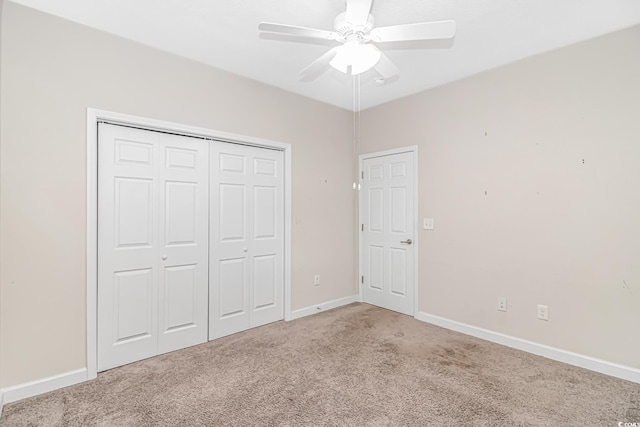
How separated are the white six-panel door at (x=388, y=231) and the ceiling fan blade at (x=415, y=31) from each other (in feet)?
6.54

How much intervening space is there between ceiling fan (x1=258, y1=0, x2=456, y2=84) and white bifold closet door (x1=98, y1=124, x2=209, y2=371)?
152cm

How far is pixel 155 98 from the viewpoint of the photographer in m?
2.71

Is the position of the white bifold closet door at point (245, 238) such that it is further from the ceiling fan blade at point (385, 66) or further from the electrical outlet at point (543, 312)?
the electrical outlet at point (543, 312)

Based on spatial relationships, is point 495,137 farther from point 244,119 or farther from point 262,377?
point 262,377

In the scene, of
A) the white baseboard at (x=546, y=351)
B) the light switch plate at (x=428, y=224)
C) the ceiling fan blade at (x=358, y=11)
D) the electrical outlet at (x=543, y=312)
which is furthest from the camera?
the light switch plate at (x=428, y=224)

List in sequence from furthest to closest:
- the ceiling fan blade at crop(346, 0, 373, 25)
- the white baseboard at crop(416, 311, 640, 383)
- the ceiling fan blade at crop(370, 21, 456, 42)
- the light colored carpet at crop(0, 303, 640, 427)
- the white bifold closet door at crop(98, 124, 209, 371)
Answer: the white bifold closet door at crop(98, 124, 209, 371)
the white baseboard at crop(416, 311, 640, 383)
the light colored carpet at crop(0, 303, 640, 427)
the ceiling fan blade at crop(370, 21, 456, 42)
the ceiling fan blade at crop(346, 0, 373, 25)

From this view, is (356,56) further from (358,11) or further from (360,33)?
(358,11)

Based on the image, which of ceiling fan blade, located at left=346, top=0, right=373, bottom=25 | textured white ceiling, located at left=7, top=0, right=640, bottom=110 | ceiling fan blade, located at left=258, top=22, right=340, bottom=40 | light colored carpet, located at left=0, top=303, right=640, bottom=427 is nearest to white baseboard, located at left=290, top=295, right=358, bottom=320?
light colored carpet, located at left=0, top=303, right=640, bottom=427

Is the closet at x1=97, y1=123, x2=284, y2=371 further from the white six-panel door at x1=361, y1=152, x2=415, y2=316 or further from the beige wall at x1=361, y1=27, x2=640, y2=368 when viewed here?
the beige wall at x1=361, y1=27, x2=640, y2=368

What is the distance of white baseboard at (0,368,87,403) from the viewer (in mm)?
2084

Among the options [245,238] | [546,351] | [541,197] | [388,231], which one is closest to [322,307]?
[388,231]

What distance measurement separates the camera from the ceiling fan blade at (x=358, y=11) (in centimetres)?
166

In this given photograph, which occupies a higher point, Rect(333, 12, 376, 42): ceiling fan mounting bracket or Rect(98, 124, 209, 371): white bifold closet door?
Rect(333, 12, 376, 42): ceiling fan mounting bracket

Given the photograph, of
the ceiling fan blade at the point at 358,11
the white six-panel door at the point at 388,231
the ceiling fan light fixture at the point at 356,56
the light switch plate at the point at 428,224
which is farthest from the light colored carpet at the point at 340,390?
the ceiling fan blade at the point at 358,11
